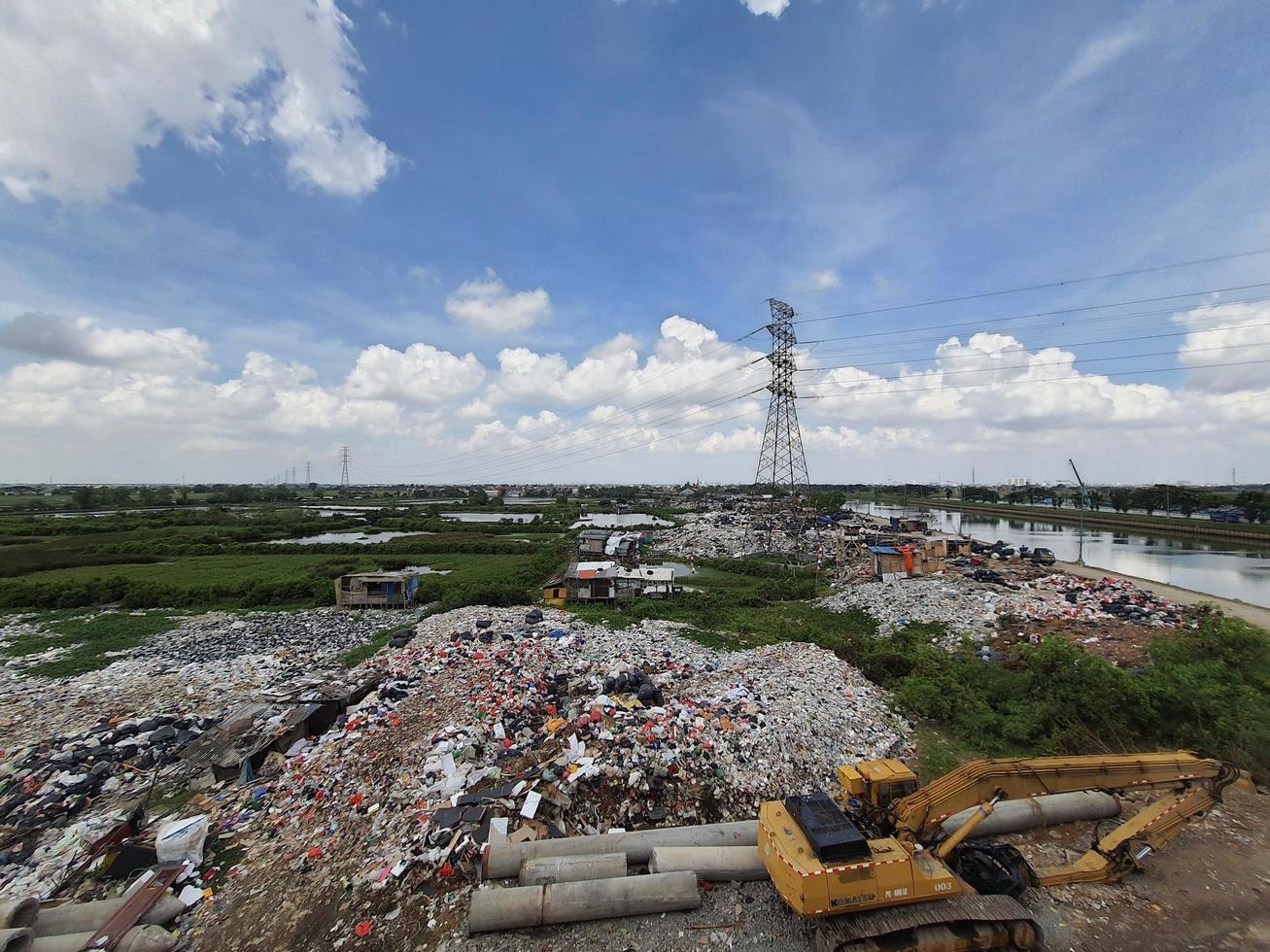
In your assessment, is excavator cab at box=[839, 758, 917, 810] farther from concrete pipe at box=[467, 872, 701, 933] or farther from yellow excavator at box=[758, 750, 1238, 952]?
concrete pipe at box=[467, 872, 701, 933]

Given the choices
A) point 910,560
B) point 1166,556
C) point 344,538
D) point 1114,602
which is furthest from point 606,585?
point 1166,556

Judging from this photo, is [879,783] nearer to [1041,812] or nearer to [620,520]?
[1041,812]

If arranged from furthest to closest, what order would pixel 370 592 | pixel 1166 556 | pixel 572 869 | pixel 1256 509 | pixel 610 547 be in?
1. pixel 1256 509
2. pixel 1166 556
3. pixel 610 547
4. pixel 370 592
5. pixel 572 869

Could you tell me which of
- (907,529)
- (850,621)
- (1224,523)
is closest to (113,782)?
(850,621)

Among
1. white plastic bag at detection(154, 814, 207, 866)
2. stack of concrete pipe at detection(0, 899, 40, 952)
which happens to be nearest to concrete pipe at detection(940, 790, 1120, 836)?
white plastic bag at detection(154, 814, 207, 866)

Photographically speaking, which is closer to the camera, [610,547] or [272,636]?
[272,636]

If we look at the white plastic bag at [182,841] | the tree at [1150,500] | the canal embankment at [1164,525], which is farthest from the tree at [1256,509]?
the white plastic bag at [182,841]

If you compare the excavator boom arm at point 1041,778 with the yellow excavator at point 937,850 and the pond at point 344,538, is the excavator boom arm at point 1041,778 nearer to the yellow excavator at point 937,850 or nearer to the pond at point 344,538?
the yellow excavator at point 937,850
